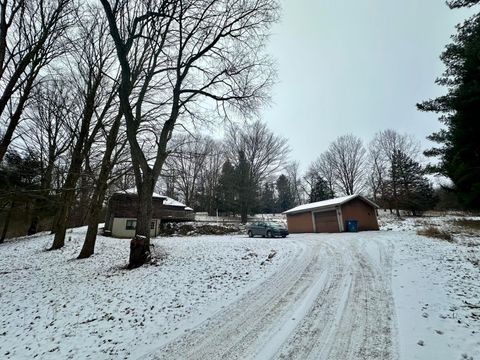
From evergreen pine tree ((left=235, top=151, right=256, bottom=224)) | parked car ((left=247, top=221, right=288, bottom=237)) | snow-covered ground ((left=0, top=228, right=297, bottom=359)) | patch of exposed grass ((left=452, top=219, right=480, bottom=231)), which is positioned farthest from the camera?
evergreen pine tree ((left=235, top=151, right=256, bottom=224))

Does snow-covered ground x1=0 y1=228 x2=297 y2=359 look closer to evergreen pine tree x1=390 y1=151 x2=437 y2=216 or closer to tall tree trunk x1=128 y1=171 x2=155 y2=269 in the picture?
tall tree trunk x1=128 y1=171 x2=155 y2=269

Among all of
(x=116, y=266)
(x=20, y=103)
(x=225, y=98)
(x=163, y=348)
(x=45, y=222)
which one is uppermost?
(x=225, y=98)

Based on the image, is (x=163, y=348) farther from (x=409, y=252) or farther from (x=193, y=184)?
(x=193, y=184)

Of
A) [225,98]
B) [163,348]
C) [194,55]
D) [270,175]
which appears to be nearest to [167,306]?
[163,348]

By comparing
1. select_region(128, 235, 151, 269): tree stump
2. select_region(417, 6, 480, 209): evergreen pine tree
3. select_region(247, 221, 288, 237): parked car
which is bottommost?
select_region(128, 235, 151, 269): tree stump

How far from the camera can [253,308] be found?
17.7 ft

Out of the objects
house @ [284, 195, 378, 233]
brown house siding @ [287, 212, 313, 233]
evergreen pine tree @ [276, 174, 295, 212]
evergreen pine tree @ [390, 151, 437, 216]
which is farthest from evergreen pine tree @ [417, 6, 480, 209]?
evergreen pine tree @ [276, 174, 295, 212]

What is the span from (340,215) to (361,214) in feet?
8.86

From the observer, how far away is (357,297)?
551cm

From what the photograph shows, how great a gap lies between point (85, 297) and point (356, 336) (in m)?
6.71

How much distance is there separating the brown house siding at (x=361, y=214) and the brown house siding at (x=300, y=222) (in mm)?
4114

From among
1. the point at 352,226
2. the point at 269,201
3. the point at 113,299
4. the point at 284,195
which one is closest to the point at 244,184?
the point at 352,226

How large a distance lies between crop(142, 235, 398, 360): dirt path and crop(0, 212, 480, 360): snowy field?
0.08 feet

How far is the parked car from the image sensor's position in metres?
19.5
